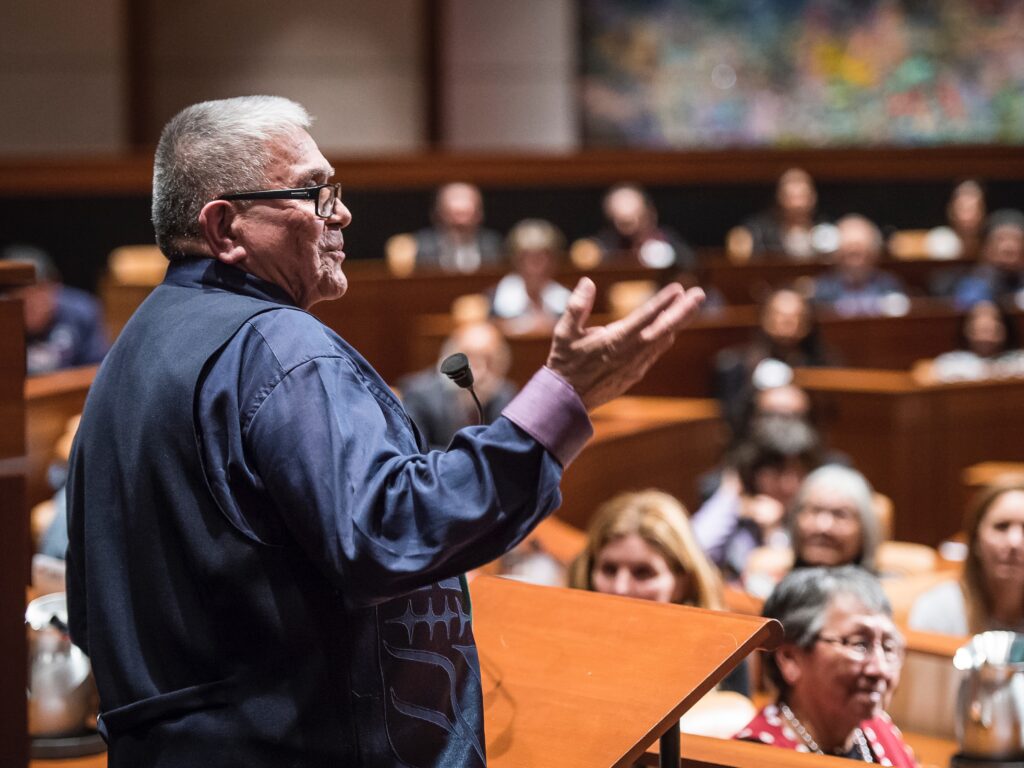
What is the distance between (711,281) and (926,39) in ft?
13.2

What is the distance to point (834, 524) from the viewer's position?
333 centimetres

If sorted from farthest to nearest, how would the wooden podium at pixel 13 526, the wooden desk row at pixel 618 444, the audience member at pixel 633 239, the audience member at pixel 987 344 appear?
the audience member at pixel 633 239 < the audience member at pixel 987 344 < the wooden desk row at pixel 618 444 < the wooden podium at pixel 13 526

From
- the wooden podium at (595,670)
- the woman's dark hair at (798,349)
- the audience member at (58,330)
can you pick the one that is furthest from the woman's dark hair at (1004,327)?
the wooden podium at (595,670)

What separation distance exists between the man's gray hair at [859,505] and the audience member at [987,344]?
117 inches

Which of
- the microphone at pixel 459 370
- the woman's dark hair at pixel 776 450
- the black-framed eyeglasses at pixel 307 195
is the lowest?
the woman's dark hair at pixel 776 450

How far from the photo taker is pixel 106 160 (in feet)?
25.1

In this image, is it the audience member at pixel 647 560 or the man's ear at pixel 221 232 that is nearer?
the man's ear at pixel 221 232

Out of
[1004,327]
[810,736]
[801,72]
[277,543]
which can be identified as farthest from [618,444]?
[801,72]

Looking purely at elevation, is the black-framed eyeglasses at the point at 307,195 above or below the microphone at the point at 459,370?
above

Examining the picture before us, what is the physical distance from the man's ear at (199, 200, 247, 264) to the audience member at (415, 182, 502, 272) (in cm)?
555

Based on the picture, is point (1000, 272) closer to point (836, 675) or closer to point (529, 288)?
point (529, 288)

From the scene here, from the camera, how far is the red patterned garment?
2150 millimetres

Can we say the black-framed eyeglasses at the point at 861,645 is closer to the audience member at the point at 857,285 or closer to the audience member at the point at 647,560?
the audience member at the point at 647,560

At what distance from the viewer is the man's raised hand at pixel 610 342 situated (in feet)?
4.05
